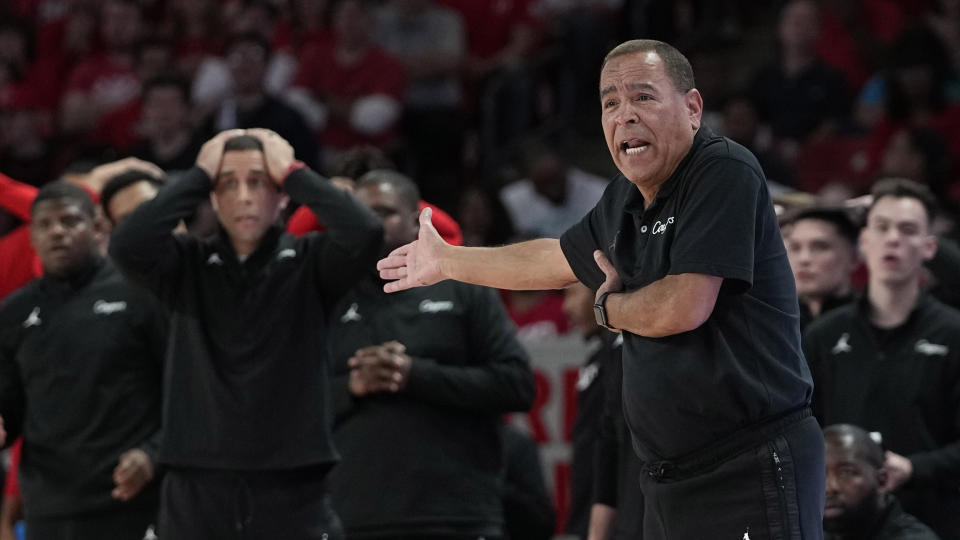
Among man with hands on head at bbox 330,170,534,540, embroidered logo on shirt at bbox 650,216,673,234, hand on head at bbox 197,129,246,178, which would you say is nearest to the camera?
embroidered logo on shirt at bbox 650,216,673,234

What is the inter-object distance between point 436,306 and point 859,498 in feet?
6.06

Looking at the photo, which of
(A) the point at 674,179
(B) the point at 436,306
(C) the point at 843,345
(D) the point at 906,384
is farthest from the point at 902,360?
(A) the point at 674,179

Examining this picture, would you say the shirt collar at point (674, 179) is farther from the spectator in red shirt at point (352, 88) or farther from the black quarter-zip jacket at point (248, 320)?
the spectator in red shirt at point (352, 88)

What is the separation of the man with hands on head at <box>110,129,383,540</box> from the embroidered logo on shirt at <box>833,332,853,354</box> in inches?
83.5

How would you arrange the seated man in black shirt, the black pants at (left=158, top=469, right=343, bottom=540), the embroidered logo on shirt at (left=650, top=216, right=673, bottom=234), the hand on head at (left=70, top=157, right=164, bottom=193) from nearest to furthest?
the embroidered logo on shirt at (left=650, top=216, right=673, bottom=234) < the black pants at (left=158, top=469, right=343, bottom=540) < the seated man in black shirt < the hand on head at (left=70, top=157, right=164, bottom=193)

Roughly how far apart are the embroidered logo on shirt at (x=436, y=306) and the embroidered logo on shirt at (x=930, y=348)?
1.92 metres

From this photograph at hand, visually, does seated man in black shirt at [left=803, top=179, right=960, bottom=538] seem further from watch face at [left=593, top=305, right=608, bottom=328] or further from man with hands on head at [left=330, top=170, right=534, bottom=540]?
watch face at [left=593, top=305, right=608, bottom=328]

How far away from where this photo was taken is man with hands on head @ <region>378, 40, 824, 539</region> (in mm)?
3600

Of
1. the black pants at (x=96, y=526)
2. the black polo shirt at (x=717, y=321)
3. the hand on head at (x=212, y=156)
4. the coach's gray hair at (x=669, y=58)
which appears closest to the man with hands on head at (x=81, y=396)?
the black pants at (x=96, y=526)

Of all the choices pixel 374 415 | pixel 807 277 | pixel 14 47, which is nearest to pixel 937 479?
pixel 807 277

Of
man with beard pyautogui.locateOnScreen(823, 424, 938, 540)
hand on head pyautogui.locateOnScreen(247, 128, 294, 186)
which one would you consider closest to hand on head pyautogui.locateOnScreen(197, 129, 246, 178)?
hand on head pyautogui.locateOnScreen(247, 128, 294, 186)

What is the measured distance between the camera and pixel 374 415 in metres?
5.96

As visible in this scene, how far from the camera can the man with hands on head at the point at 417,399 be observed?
19.0 ft

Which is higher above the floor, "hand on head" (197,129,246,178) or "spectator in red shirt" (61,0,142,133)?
"spectator in red shirt" (61,0,142,133)
